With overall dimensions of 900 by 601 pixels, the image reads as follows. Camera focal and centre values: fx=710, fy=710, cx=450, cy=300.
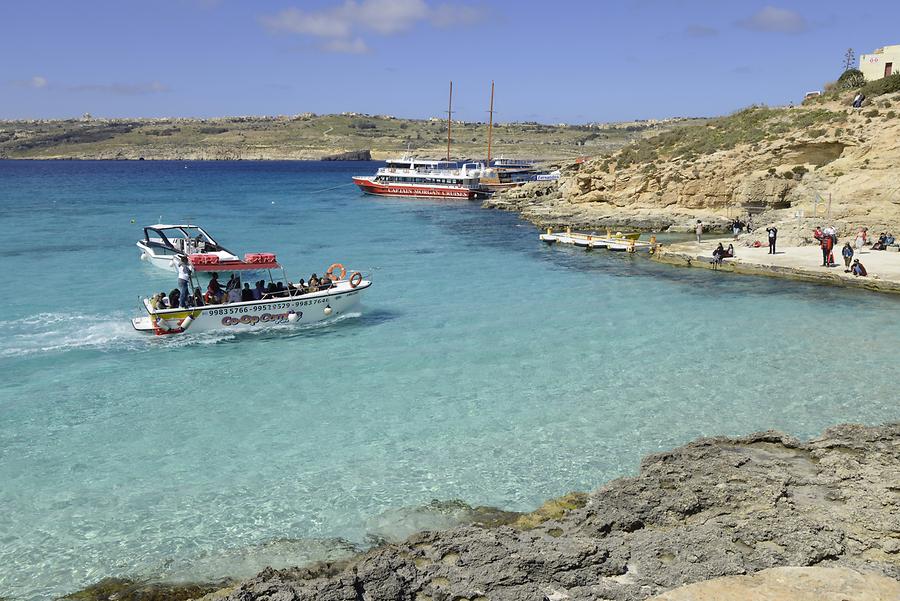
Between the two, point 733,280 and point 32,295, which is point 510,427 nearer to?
point 733,280

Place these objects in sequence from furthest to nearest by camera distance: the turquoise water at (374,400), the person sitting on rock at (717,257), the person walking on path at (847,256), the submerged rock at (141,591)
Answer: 1. the person sitting on rock at (717,257)
2. the person walking on path at (847,256)
3. the turquoise water at (374,400)
4. the submerged rock at (141,591)

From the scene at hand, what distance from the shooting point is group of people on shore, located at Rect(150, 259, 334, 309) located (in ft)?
66.0

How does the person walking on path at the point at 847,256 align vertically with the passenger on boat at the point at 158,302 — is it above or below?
above

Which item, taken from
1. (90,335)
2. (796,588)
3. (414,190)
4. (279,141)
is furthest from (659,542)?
(279,141)

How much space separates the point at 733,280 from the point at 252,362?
63.1 feet

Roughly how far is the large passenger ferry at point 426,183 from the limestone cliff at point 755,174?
57.1 feet

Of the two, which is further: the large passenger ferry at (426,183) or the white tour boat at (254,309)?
the large passenger ferry at (426,183)

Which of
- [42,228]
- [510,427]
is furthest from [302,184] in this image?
[510,427]

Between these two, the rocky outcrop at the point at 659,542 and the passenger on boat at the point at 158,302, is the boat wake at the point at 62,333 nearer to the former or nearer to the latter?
the passenger on boat at the point at 158,302

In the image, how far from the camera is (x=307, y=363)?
18.0 m

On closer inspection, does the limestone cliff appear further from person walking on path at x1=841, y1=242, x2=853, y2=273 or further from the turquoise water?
the turquoise water

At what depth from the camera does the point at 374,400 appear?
15.4 metres

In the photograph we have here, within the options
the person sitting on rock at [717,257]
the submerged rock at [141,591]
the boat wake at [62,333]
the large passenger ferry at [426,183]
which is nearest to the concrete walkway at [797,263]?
the person sitting on rock at [717,257]

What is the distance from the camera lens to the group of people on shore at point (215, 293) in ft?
66.0
